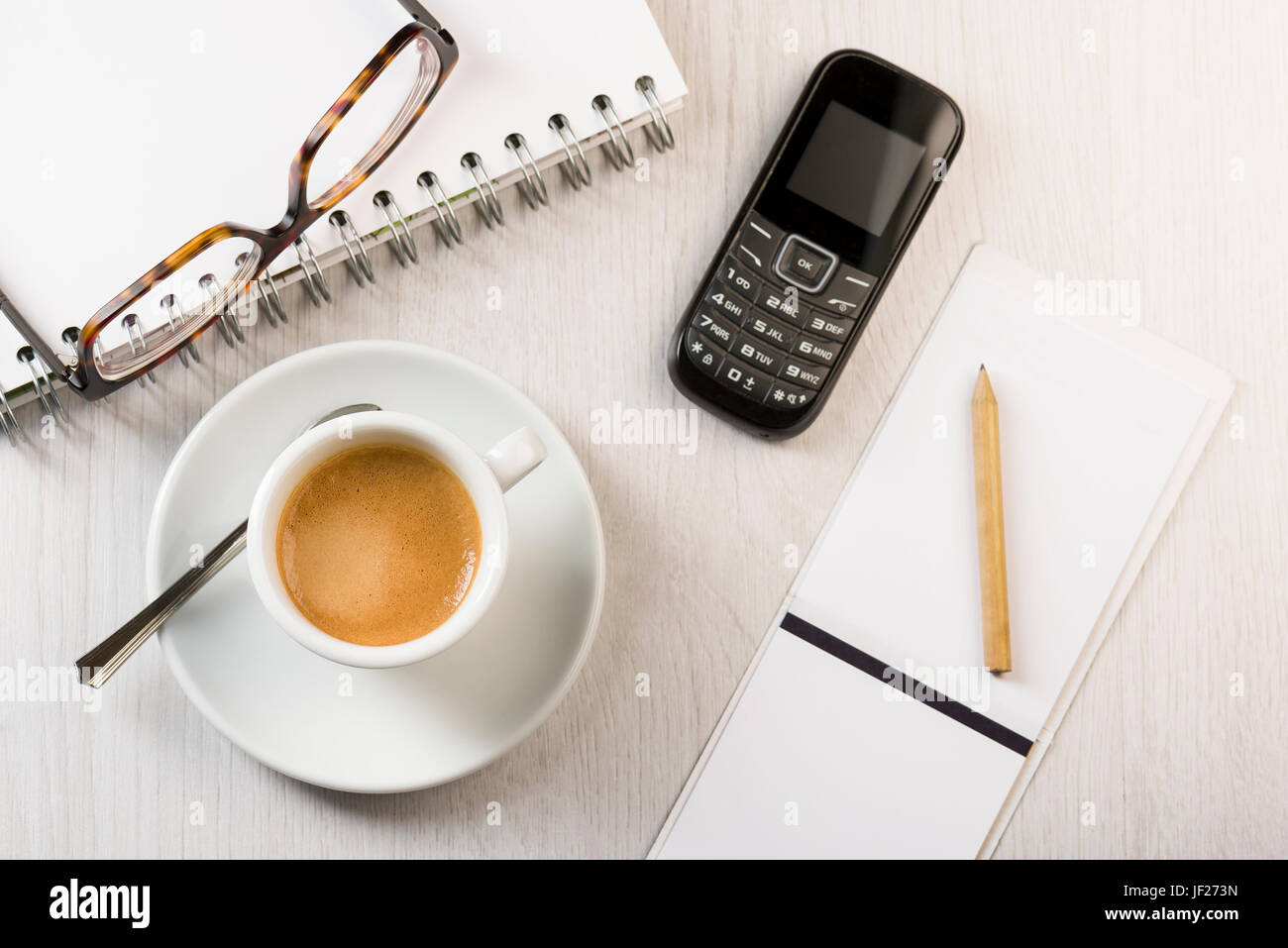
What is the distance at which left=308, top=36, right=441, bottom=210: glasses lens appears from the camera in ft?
1.87

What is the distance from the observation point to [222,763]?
61 centimetres

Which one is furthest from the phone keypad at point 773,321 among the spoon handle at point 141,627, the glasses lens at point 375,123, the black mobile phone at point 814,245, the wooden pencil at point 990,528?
the spoon handle at point 141,627

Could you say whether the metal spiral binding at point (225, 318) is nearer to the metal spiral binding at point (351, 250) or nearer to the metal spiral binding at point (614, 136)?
the metal spiral binding at point (351, 250)

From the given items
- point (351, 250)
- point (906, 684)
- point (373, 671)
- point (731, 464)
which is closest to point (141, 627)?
point (373, 671)

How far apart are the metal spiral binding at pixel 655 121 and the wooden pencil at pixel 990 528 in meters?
Answer: 0.25

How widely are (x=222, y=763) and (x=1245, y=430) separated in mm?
704

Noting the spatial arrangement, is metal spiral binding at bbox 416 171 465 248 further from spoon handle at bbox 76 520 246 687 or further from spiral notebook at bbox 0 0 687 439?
spoon handle at bbox 76 520 246 687

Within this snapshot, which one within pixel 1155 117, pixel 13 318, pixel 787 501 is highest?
pixel 1155 117

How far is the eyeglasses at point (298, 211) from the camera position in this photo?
551mm

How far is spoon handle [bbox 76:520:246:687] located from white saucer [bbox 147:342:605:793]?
0.4 inches

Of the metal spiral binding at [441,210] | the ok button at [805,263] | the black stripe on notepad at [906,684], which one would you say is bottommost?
the black stripe on notepad at [906,684]

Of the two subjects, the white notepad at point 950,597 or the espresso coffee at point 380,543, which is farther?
the white notepad at point 950,597

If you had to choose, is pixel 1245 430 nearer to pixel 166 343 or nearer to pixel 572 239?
pixel 572 239
